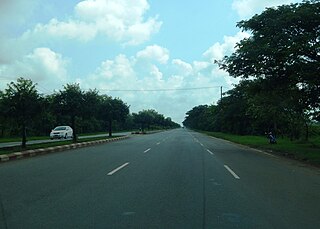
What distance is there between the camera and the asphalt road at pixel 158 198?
260 inches

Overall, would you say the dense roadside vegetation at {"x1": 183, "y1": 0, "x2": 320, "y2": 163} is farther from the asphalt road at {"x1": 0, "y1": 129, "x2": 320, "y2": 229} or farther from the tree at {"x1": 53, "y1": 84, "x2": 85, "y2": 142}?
the tree at {"x1": 53, "y1": 84, "x2": 85, "y2": 142}

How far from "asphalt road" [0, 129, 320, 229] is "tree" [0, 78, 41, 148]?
37.6ft

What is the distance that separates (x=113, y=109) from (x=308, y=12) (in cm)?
3443

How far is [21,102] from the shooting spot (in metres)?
24.5

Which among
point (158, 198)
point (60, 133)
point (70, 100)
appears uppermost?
point (70, 100)

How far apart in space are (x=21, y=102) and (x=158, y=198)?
60.3ft

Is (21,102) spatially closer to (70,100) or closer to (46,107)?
(46,107)

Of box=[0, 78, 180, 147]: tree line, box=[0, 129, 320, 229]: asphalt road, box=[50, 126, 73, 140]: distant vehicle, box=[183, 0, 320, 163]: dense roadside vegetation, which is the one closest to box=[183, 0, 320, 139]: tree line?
box=[183, 0, 320, 163]: dense roadside vegetation

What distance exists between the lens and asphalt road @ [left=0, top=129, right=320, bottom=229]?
661 centimetres

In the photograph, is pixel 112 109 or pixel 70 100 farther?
pixel 112 109

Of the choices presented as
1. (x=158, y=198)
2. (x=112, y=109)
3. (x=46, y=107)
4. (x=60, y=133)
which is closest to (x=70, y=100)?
(x=46, y=107)

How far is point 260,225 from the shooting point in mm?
6383

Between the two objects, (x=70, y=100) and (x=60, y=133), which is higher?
(x=70, y=100)

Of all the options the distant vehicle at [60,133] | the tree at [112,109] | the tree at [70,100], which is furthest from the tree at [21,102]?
the tree at [112,109]
